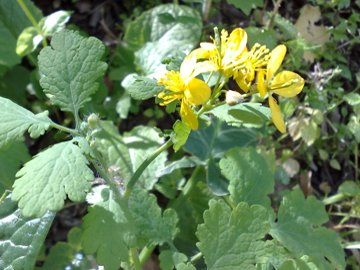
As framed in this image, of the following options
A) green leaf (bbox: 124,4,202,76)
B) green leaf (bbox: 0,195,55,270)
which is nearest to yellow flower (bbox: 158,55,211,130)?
green leaf (bbox: 0,195,55,270)

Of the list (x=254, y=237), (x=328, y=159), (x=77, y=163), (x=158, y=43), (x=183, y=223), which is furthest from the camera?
(x=328, y=159)

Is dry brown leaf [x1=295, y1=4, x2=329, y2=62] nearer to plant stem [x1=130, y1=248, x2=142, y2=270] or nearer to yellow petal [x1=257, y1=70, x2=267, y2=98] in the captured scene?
yellow petal [x1=257, y1=70, x2=267, y2=98]

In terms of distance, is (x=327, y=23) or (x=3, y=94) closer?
(x=3, y=94)

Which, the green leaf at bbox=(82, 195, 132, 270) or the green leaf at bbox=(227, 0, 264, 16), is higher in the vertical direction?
the green leaf at bbox=(227, 0, 264, 16)

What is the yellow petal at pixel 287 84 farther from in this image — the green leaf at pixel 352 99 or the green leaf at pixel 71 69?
the green leaf at pixel 352 99

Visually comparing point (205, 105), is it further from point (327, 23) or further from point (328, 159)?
point (327, 23)

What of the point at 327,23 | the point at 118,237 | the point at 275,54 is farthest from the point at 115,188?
the point at 327,23

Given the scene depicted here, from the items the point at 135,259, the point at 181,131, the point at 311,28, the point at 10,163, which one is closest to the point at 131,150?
the point at 10,163
